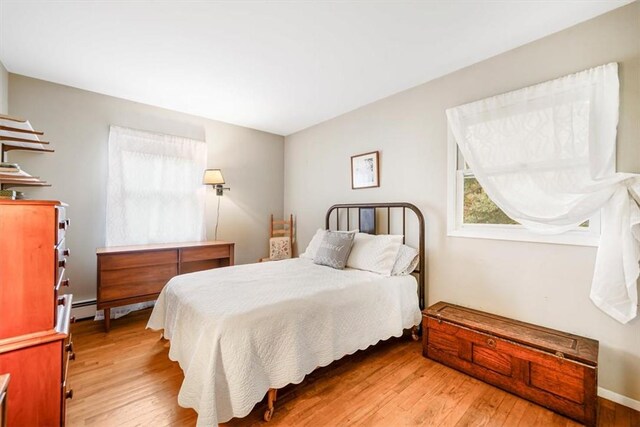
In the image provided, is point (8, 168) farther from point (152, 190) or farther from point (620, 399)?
point (620, 399)

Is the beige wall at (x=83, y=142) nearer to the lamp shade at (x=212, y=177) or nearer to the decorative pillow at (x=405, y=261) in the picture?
the lamp shade at (x=212, y=177)

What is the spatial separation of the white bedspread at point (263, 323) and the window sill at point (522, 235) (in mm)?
650

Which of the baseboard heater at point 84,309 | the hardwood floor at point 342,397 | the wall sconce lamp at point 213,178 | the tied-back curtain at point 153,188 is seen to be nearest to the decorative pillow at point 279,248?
the tied-back curtain at point 153,188

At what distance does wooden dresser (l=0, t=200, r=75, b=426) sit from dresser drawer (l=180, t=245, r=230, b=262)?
1908 millimetres

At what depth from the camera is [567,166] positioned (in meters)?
1.84

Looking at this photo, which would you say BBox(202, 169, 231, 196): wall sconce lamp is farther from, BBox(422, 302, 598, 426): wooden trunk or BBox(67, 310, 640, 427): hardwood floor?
BBox(422, 302, 598, 426): wooden trunk

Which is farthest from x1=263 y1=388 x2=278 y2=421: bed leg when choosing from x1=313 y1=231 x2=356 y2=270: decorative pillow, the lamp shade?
the lamp shade

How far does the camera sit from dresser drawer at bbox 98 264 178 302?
2.67 m

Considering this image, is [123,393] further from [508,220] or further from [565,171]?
[565,171]

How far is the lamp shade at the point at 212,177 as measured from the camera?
3.60 m

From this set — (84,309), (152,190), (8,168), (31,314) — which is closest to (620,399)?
(31,314)

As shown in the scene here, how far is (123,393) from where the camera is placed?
180 cm

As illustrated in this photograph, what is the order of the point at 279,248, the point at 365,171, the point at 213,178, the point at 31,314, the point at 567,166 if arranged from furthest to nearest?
the point at 279,248
the point at 213,178
the point at 365,171
the point at 567,166
the point at 31,314

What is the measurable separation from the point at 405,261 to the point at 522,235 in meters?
0.94
